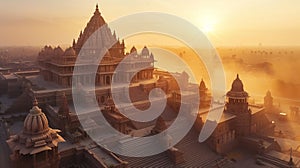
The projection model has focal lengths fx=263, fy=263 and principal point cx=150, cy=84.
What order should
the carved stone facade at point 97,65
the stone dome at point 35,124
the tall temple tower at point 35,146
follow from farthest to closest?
the carved stone facade at point 97,65 < the stone dome at point 35,124 < the tall temple tower at point 35,146

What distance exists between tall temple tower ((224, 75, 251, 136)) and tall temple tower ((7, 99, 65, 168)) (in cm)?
1524

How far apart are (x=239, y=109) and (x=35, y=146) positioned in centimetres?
1697

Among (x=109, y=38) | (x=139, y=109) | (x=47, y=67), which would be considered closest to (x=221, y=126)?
(x=139, y=109)

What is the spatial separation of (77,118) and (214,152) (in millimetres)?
10140

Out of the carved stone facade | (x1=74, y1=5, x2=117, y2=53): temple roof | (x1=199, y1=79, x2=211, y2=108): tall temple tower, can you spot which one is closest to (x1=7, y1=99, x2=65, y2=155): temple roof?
the carved stone facade

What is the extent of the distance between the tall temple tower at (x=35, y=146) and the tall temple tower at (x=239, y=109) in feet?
50.0

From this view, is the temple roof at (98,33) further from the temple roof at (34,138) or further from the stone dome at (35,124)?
the temple roof at (34,138)

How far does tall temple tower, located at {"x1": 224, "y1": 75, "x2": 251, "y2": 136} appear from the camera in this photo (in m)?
21.4

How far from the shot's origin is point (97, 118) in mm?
19828

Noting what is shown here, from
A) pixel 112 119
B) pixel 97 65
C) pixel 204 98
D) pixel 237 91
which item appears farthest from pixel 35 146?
pixel 237 91

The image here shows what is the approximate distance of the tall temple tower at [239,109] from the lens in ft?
70.3

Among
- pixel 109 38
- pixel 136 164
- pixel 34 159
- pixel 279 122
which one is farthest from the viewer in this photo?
pixel 109 38

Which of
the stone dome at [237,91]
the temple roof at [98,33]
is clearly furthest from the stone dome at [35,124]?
the temple roof at [98,33]

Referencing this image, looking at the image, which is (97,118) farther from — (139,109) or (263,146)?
(263,146)
